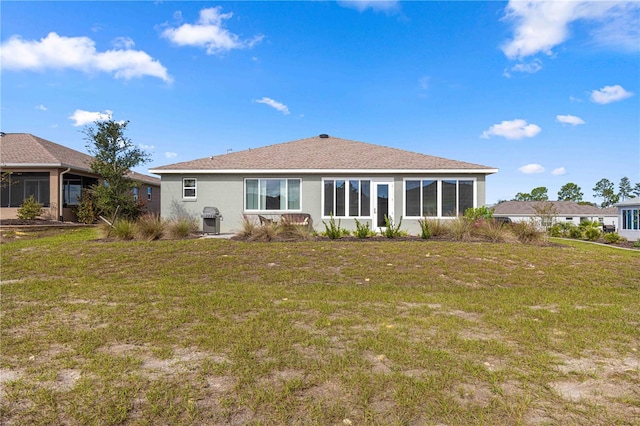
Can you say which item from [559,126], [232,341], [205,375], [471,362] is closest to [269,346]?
[232,341]

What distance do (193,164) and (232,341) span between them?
1417 centimetres

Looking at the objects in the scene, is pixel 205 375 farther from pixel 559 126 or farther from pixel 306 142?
pixel 559 126

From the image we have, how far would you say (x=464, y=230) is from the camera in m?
11.8

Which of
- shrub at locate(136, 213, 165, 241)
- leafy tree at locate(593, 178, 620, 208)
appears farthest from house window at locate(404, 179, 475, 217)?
leafy tree at locate(593, 178, 620, 208)

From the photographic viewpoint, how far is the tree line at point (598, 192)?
3246 inches

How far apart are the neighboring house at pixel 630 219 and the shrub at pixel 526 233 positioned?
1882cm

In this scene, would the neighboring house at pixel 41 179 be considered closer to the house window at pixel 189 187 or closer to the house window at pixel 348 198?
the house window at pixel 189 187

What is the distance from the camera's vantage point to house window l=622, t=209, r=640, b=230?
2481 centimetres

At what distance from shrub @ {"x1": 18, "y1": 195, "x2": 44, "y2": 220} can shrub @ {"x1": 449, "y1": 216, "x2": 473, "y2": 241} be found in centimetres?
1899

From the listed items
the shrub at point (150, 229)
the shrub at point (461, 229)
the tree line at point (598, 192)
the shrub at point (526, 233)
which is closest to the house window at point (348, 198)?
the shrub at point (461, 229)

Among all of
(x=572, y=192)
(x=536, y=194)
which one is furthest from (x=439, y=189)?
(x=572, y=192)

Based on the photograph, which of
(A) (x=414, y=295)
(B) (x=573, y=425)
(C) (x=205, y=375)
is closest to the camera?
(B) (x=573, y=425)

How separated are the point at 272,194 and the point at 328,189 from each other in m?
2.57

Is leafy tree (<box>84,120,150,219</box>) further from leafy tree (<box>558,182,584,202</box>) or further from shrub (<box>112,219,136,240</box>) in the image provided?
leafy tree (<box>558,182,584,202</box>)
